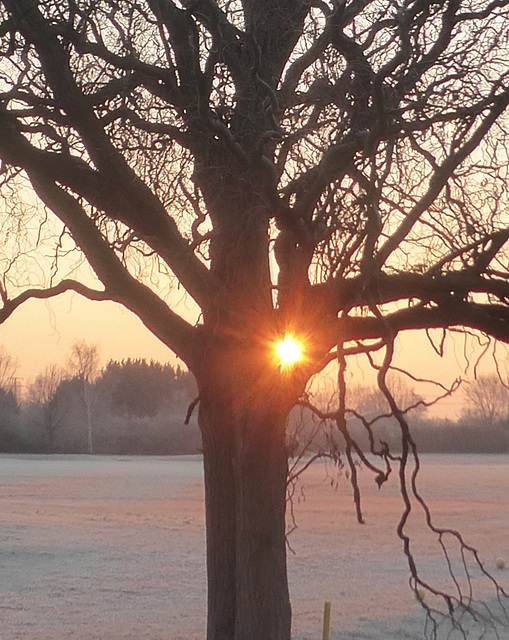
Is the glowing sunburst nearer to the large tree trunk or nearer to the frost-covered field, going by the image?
the large tree trunk

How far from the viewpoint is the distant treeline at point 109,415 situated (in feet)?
246

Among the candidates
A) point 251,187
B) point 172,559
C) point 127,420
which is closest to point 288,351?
point 251,187

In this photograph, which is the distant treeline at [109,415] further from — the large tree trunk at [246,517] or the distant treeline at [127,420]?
the large tree trunk at [246,517]

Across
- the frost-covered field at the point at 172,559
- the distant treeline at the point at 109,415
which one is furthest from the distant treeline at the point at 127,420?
the frost-covered field at the point at 172,559

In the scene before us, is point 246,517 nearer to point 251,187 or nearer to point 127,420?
point 251,187

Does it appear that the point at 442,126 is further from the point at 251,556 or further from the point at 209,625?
the point at 209,625

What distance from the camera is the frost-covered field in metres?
12.9

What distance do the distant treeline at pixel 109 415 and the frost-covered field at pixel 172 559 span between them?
3758cm

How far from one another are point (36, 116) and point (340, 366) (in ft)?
10.5

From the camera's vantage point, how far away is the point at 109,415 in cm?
9081

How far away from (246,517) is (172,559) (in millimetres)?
11904

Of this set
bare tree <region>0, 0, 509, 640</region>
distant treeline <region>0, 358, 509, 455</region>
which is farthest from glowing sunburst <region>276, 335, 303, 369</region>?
distant treeline <region>0, 358, 509, 455</region>

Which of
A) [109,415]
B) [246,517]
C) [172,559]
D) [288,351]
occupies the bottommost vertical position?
[172,559]

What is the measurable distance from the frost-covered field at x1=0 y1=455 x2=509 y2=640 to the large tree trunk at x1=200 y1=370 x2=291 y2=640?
3.17 feet
